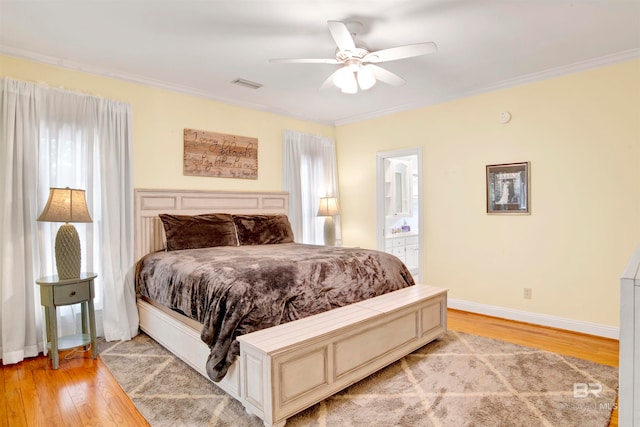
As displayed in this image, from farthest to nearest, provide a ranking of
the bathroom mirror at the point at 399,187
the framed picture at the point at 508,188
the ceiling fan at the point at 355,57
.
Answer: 1. the bathroom mirror at the point at 399,187
2. the framed picture at the point at 508,188
3. the ceiling fan at the point at 355,57

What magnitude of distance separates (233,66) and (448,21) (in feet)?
6.40

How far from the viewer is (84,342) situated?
9.75ft

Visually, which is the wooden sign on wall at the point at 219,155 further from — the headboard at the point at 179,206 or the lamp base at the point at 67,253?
the lamp base at the point at 67,253

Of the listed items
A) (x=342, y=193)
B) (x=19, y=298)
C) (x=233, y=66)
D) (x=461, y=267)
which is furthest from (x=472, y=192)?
(x=19, y=298)

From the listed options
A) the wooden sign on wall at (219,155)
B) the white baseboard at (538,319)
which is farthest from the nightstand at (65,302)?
the white baseboard at (538,319)

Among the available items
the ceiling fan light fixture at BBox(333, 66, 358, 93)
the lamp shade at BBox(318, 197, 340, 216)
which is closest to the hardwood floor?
the lamp shade at BBox(318, 197, 340, 216)

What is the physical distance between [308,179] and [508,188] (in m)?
2.64

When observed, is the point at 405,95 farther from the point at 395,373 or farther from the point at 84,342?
the point at 84,342

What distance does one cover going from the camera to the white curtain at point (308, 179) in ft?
16.7

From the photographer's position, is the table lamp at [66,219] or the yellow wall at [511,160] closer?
the table lamp at [66,219]

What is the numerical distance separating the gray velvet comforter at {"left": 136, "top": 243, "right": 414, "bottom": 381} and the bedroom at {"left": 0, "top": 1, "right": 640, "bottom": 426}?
51.0 inches

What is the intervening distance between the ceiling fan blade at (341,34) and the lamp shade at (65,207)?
7.83 ft

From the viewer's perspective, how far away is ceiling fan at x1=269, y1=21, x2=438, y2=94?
2.41 metres

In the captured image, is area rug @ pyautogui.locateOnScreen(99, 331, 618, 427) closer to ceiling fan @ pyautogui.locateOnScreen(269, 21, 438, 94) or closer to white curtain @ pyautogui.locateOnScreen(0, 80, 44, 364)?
white curtain @ pyautogui.locateOnScreen(0, 80, 44, 364)
